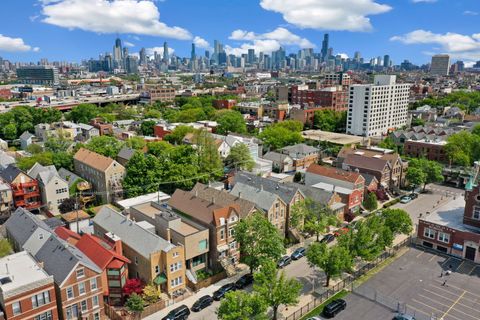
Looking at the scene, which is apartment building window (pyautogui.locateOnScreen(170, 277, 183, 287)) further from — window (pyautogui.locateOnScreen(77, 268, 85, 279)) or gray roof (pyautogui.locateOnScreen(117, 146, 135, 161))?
gray roof (pyautogui.locateOnScreen(117, 146, 135, 161))

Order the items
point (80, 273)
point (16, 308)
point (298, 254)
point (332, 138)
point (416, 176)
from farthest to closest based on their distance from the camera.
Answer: point (332, 138), point (416, 176), point (298, 254), point (80, 273), point (16, 308)

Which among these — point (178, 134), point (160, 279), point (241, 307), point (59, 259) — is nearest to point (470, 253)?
point (241, 307)

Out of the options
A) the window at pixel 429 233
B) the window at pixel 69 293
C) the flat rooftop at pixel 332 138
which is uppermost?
the flat rooftop at pixel 332 138

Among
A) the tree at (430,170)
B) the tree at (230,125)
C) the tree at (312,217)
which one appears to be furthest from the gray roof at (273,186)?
the tree at (230,125)

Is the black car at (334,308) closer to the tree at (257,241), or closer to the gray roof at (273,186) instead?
the tree at (257,241)

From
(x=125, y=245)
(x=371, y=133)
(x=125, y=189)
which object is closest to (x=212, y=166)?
(x=125, y=189)

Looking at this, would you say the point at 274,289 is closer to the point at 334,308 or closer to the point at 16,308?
the point at 334,308
